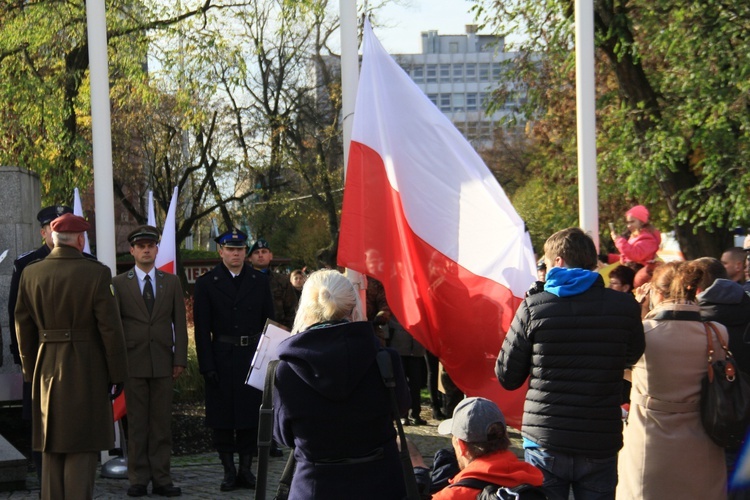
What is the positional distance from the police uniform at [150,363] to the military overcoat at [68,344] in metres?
1.09

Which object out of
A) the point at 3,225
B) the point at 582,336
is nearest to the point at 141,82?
the point at 3,225

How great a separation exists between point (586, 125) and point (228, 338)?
3370 mm

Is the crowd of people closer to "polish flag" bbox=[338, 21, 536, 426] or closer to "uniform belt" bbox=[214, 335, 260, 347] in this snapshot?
"uniform belt" bbox=[214, 335, 260, 347]

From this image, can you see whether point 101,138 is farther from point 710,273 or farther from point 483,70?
point 483,70

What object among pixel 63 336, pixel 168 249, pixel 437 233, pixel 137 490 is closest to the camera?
pixel 63 336

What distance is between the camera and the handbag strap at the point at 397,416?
4.17 m

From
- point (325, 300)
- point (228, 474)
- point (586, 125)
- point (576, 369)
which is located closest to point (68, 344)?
point (228, 474)

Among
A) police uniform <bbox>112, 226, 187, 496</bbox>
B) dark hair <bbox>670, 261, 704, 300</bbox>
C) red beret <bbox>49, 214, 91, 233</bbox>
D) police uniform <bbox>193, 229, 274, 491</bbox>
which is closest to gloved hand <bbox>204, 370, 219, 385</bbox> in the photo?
police uniform <bbox>193, 229, 274, 491</bbox>

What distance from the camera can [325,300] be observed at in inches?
166

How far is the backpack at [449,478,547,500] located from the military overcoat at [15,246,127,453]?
3.47 meters

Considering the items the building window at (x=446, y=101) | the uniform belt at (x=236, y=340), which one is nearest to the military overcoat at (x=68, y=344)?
the uniform belt at (x=236, y=340)

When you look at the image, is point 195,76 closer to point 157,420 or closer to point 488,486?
point 157,420

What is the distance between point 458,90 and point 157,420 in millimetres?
141261

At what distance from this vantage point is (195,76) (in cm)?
1961
